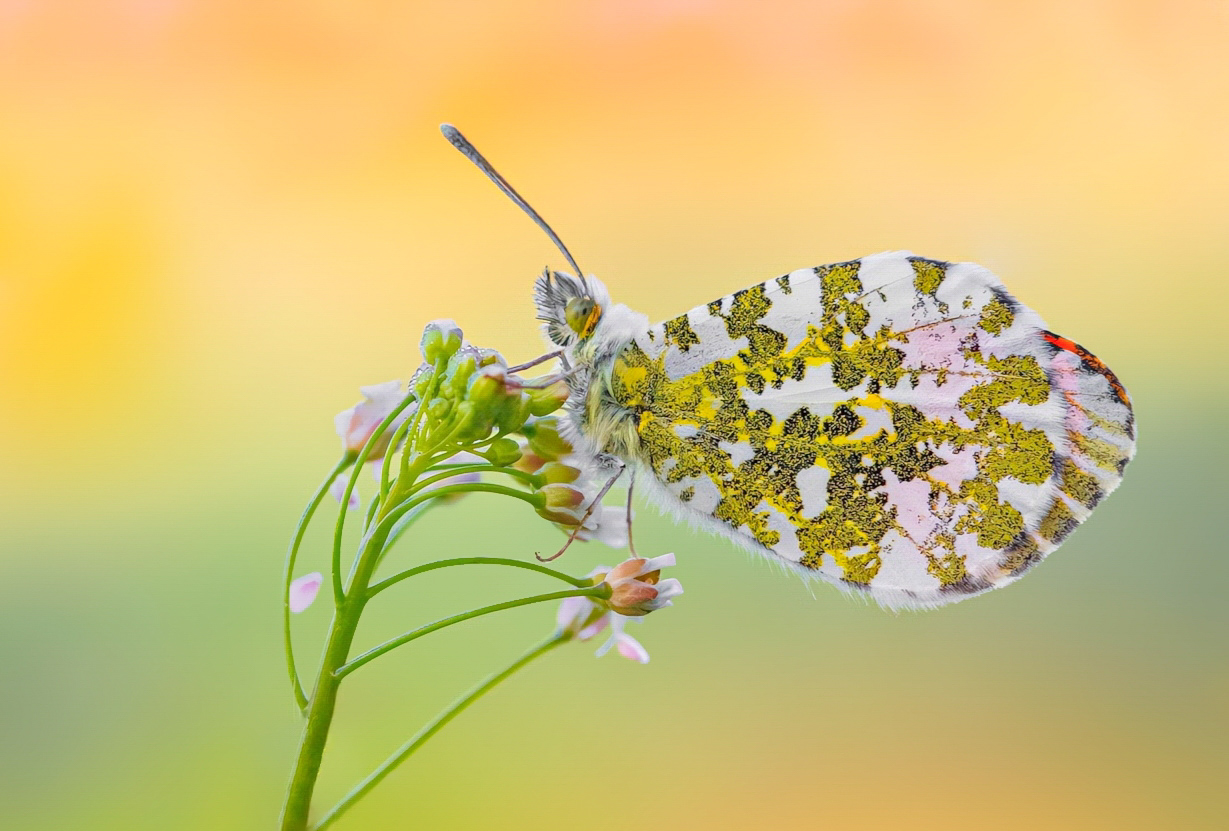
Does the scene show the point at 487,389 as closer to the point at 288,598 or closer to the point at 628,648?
the point at 288,598

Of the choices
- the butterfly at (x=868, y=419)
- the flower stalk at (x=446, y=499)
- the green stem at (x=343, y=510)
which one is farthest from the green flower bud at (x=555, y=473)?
the green stem at (x=343, y=510)

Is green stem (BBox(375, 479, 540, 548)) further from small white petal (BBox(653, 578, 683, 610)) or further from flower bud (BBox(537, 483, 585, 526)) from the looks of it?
small white petal (BBox(653, 578, 683, 610))

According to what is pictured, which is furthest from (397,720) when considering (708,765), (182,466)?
(182,466)

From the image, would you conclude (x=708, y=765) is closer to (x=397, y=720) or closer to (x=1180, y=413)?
(x=397, y=720)

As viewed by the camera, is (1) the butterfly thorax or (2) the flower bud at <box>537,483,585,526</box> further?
(1) the butterfly thorax

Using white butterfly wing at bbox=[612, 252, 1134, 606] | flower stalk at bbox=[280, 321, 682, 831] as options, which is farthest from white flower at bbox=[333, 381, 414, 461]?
white butterfly wing at bbox=[612, 252, 1134, 606]
